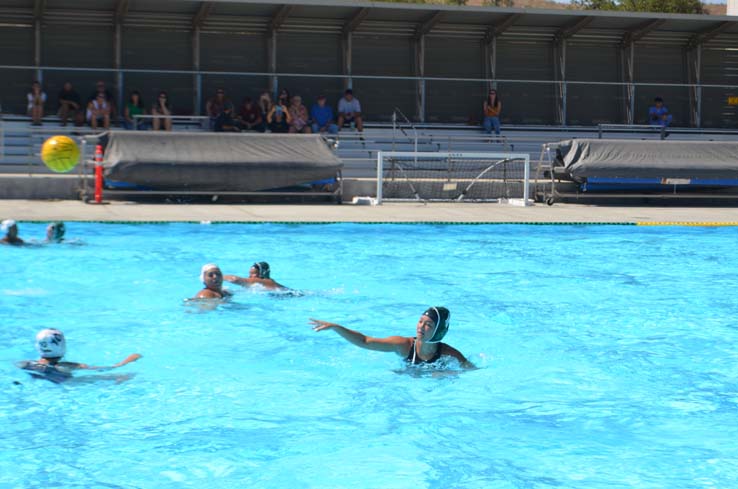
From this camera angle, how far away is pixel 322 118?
2811 cm

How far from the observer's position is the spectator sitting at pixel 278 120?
2670cm

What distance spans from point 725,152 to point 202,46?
15395mm

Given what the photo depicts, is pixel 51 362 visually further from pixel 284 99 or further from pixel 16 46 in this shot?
pixel 16 46

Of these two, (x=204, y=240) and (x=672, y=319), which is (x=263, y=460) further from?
(x=204, y=240)

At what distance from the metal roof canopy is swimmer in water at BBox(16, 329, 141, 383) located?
19.7 meters

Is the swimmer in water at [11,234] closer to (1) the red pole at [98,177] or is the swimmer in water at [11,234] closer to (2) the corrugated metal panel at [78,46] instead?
(1) the red pole at [98,177]

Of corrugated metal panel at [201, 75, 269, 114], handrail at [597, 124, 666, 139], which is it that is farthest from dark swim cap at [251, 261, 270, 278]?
handrail at [597, 124, 666, 139]

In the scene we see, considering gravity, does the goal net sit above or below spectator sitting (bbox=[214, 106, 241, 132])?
below

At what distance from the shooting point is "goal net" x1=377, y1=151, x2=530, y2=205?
2505 cm

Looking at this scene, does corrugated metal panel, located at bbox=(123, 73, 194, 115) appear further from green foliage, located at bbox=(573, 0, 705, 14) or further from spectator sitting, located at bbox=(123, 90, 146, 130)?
green foliage, located at bbox=(573, 0, 705, 14)

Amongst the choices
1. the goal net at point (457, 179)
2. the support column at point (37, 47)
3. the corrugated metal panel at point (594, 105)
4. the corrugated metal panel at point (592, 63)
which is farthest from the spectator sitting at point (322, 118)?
the corrugated metal panel at point (592, 63)

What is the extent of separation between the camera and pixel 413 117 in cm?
3123

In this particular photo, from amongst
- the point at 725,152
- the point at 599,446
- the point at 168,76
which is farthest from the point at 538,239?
the point at 168,76

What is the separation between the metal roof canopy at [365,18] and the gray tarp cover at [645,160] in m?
6.59
